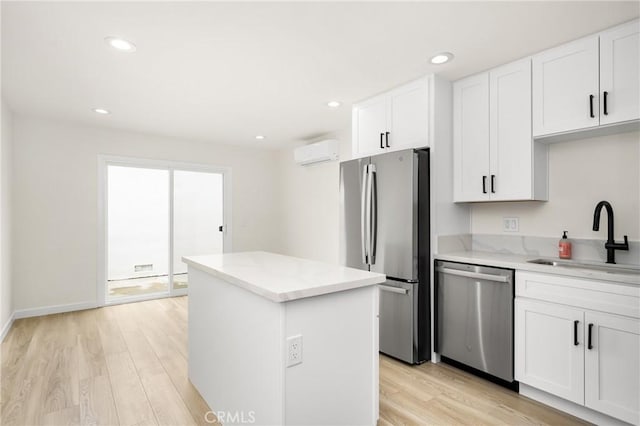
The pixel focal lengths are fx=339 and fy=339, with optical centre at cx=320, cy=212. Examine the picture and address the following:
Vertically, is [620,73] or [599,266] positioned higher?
[620,73]

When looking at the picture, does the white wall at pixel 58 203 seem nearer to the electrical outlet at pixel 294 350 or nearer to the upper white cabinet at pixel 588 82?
the electrical outlet at pixel 294 350

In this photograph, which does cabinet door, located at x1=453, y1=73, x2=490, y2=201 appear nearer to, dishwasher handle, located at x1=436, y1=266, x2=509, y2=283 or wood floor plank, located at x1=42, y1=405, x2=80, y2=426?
dishwasher handle, located at x1=436, y1=266, x2=509, y2=283

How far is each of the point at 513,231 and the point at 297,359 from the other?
225 cm

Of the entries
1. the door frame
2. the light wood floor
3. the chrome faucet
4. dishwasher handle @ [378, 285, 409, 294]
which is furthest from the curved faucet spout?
the door frame

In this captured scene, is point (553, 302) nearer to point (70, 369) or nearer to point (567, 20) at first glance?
point (567, 20)

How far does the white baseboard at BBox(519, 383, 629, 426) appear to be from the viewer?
1.95 metres

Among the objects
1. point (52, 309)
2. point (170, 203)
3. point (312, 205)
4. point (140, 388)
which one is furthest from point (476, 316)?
point (52, 309)

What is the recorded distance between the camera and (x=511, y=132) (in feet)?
8.45

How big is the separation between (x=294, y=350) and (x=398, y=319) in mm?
1597

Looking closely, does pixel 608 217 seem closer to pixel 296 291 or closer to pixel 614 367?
pixel 614 367

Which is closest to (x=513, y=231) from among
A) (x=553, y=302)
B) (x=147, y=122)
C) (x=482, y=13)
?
Answer: (x=553, y=302)

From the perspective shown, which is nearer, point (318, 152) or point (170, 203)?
point (318, 152)

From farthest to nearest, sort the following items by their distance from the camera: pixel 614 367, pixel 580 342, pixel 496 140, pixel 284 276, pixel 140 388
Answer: pixel 496 140 < pixel 140 388 < pixel 580 342 < pixel 614 367 < pixel 284 276

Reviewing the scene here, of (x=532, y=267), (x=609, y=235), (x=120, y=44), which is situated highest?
(x=120, y=44)
